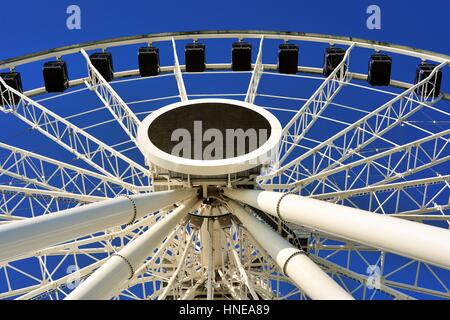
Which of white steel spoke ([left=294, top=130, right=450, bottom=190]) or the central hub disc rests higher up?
the central hub disc

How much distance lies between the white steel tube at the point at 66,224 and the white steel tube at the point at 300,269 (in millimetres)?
3553

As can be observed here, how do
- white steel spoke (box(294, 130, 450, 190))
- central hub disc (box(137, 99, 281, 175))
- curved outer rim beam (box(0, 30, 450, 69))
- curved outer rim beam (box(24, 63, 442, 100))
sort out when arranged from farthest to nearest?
1. curved outer rim beam (box(24, 63, 442, 100))
2. curved outer rim beam (box(0, 30, 450, 69))
3. white steel spoke (box(294, 130, 450, 190))
4. central hub disc (box(137, 99, 281, 175))

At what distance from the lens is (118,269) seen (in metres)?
13.7

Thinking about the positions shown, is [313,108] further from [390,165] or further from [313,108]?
[390,165]

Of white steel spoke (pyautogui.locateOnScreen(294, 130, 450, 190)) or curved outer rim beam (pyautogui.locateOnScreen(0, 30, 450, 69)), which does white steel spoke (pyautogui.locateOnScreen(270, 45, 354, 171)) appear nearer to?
curved outer rim beam (pyautogui.locateOnScreen(0, 30, 450, 69))

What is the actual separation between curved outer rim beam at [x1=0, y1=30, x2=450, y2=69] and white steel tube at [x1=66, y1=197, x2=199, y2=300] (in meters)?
19.9

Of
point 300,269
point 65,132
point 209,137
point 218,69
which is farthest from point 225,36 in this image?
point 300,269

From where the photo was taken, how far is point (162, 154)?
2044 centimetres

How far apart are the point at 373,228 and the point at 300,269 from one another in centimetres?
274

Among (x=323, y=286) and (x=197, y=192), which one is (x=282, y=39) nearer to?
(x=197, y=192)

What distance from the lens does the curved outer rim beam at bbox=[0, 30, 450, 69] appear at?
1302 inches

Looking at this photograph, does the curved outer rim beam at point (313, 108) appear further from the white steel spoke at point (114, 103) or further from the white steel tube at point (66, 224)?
the white steel tube at point (66, 224)

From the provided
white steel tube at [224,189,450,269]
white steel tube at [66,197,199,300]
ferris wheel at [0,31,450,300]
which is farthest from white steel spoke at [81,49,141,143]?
white steel tube at [224,189,450,269]
